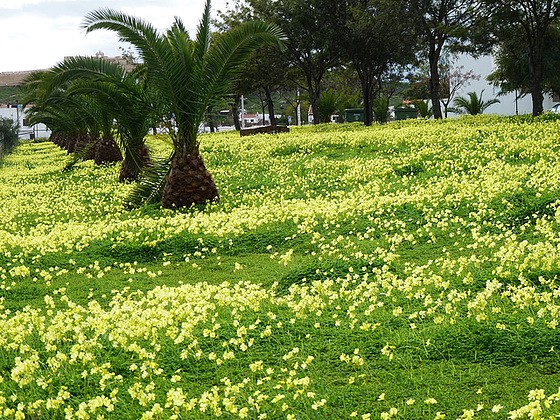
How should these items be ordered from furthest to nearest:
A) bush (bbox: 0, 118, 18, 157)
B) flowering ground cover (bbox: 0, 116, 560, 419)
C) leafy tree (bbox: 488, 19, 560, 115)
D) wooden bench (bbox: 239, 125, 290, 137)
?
bush (bbox: 0, 118, 18, 157) → wooden bench (bbox: 239, 125, 290, 137) → leafy tree (bbox: 488, 19, 560, 115) → flowering ground cover (bbox: 0, 116, 560, 419)

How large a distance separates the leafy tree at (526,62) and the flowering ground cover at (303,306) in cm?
1564

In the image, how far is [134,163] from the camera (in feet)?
59.8

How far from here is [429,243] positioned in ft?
27.9

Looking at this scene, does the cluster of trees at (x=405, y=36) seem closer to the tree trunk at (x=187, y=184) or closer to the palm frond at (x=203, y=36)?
the palm frond at (x=203, y=36)

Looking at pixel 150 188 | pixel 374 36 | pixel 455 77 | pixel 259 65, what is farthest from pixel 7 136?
pixel 455 77

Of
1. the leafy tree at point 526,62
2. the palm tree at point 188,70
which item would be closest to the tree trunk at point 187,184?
the palm tree at point 188,70

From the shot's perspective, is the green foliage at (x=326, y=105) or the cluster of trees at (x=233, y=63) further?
the green foliage at (x=326, y=105)

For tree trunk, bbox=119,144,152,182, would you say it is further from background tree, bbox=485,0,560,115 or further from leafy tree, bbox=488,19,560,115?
leafy tree, bbox=488,19,560,115

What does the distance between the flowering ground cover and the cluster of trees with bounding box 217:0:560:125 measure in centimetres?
1338

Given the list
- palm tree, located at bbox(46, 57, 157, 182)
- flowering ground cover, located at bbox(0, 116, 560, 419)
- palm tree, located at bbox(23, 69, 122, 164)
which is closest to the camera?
flowering ground cover, located at bbox(0, 116, 560, 419)

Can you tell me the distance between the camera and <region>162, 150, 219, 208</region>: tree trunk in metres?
13.1

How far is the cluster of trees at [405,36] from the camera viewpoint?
25562 millimetres

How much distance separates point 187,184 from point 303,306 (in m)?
7.36

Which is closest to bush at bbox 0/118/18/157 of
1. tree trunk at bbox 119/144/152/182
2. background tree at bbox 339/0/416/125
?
background tree at bbox 339/0/416/125
